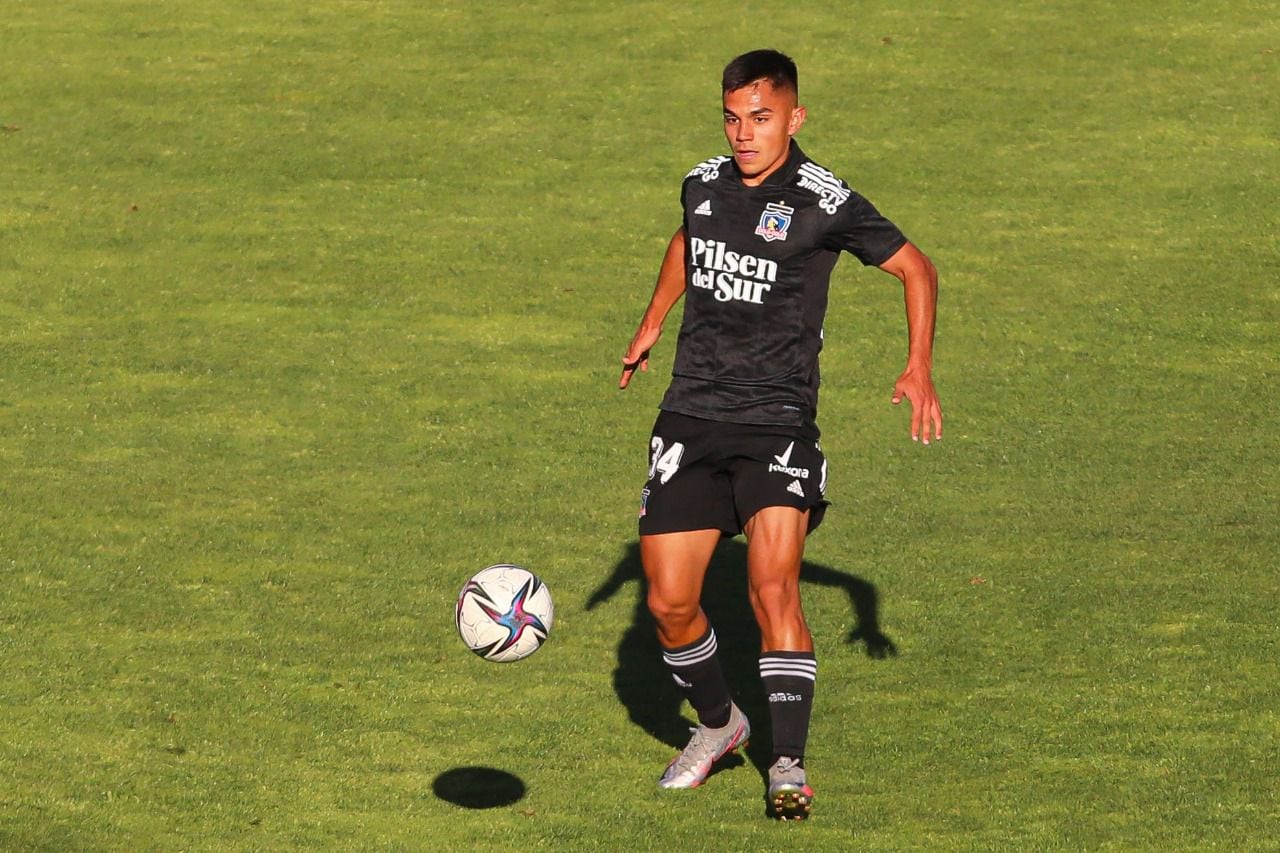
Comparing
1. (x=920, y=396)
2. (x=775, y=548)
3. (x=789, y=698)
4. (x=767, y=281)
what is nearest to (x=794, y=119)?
(x=767, y=281)

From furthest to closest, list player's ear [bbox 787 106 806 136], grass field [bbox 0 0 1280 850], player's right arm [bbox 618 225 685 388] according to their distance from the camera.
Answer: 1. player's right arm [bbox 618 225 685 388]
2. grass field [bbox 0 0 1280 850]
3. player's ear [bbox 787 106 806 136]

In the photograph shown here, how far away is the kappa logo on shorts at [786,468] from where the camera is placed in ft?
24.0

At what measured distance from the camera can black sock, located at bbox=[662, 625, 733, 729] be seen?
7680 mm

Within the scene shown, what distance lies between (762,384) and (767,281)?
1.35 feet

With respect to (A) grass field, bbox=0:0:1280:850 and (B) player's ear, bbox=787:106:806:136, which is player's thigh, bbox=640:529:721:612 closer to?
(A) grass field, bbox=0:0:1280:850

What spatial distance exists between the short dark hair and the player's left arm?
2.71 ft

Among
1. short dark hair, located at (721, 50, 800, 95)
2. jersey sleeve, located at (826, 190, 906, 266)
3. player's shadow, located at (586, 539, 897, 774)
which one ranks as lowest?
player's shadow, located at (586, 539, 897, 774)

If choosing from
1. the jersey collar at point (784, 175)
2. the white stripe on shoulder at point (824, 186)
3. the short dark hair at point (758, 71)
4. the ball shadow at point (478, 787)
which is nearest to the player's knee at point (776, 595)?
the ball shadow at point (478, 787)

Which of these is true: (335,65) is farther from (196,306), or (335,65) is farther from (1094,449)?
(1094,449)

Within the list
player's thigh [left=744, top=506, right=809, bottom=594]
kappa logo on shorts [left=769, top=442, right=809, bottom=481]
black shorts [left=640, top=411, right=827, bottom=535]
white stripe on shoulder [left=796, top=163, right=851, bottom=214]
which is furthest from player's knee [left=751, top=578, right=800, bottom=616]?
white stripe on shoulder [left=796, top=163, right=851, bottom=214]

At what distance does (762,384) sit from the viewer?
24.3 ft

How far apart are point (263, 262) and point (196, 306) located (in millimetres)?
967

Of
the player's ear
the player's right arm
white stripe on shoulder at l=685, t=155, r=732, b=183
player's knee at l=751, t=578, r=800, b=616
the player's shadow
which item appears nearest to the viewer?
player's knee at l=751, t=578, r=800, b=616

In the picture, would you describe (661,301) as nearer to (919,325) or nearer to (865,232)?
(865,232)
